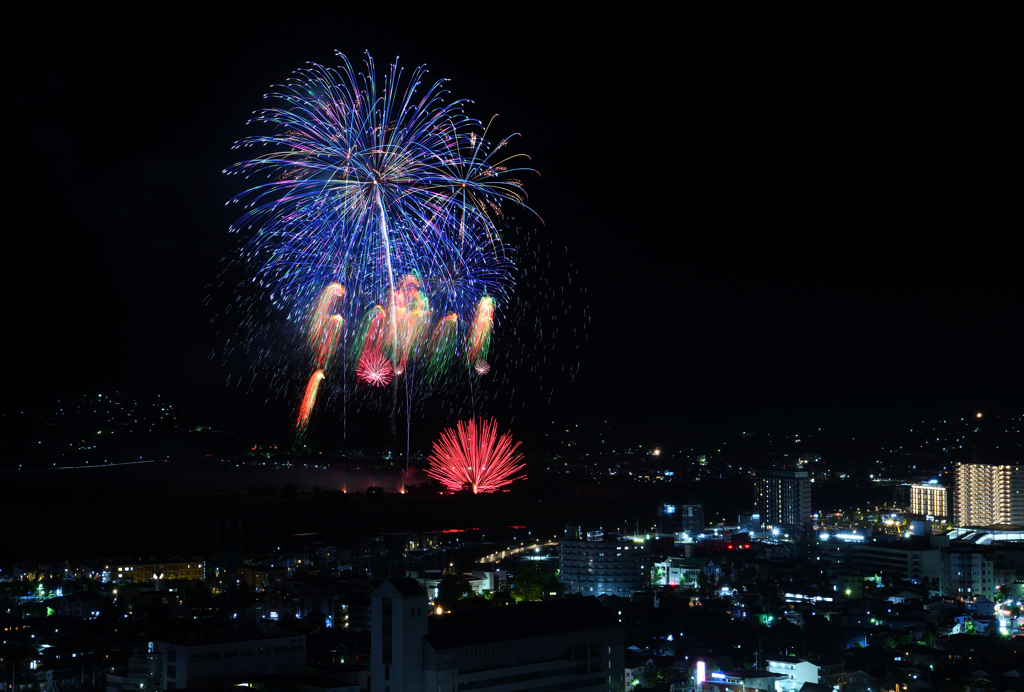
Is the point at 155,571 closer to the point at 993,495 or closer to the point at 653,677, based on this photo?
the point at 653,677

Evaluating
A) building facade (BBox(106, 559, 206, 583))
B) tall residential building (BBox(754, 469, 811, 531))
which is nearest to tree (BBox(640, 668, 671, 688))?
building facade (BBox(106, 559, 206, 583))

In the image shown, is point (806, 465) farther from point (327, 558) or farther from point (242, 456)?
point (327, 558)

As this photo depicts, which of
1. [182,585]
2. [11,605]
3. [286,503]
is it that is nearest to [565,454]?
[286,503]

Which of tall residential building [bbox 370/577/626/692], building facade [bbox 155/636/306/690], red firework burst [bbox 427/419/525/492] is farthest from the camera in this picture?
red firework burst [bbox 427/419/525/492]

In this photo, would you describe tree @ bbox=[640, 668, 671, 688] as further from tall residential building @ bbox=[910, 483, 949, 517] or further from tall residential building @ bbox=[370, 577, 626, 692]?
tall residential building @ bbox=[910, 483, 949, 517]

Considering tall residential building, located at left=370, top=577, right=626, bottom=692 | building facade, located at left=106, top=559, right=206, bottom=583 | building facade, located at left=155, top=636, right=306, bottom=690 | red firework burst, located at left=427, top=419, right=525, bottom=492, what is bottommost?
building facade, located at left=106, top=559, right=206, bottom=583

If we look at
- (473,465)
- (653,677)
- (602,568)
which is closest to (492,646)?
(653,677)
